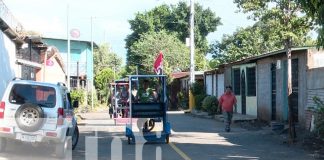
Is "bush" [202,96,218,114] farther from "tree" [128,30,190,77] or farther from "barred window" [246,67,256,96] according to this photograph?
"tree" [128,30,190,77]

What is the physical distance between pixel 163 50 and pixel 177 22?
7.19 m

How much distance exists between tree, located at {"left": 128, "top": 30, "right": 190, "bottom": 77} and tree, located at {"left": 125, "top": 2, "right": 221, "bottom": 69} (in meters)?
3.30

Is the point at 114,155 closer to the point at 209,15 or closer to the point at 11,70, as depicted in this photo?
the point at 11,70

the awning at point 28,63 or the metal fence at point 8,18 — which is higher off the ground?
the metal fence at point 8,18

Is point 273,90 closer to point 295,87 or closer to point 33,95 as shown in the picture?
point 295,87

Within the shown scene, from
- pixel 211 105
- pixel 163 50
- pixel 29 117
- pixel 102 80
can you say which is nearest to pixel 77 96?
pixel 211 105

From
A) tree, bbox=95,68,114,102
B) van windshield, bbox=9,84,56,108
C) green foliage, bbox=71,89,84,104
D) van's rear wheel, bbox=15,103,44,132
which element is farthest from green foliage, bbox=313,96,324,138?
tree, bbox=95,68,114,102

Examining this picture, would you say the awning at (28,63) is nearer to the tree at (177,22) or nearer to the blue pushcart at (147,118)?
the blue pushcart at (147,118)

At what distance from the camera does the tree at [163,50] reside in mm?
61094

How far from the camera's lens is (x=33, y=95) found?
43.0 ft

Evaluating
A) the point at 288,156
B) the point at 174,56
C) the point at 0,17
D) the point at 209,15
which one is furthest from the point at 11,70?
the point at 209,15

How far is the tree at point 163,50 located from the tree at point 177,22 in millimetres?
3304

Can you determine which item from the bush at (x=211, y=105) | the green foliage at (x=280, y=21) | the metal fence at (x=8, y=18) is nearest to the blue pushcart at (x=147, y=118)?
the green foliage at (x=280, y=21)

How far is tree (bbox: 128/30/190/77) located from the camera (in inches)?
2405
